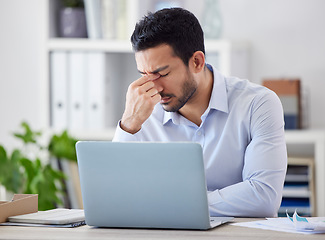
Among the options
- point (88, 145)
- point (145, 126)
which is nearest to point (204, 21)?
point (145, 126)

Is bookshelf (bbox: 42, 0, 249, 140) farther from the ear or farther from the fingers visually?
the fingers

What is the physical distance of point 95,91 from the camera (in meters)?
3.05

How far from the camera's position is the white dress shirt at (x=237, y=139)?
1.63m

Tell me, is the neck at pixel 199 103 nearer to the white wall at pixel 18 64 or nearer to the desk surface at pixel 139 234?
the desk surface at pixel 139 234

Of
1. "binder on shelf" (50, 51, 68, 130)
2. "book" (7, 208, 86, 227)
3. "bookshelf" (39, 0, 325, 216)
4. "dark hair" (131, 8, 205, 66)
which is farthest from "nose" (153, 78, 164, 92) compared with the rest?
"binder on shelf" (50, 51, 68, 130)

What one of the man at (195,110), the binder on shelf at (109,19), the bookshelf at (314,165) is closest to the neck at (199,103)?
the man at (195,110)

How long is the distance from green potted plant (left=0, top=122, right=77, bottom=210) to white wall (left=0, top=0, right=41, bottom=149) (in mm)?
426

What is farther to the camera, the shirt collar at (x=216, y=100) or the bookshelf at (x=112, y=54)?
the bookshelf at (x=112, y=54)

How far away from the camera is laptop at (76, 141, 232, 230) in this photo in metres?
1.31

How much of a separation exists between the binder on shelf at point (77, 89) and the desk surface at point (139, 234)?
5.64ft

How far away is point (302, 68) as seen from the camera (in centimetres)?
312

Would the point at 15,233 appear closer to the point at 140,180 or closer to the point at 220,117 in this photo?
the point at 140,180

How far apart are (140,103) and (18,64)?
1749mm

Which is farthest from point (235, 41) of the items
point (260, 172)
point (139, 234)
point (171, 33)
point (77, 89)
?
point (139, 234)
